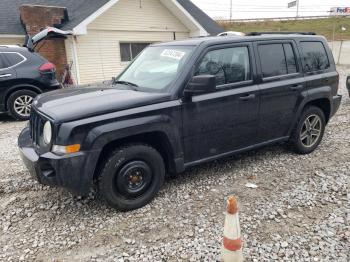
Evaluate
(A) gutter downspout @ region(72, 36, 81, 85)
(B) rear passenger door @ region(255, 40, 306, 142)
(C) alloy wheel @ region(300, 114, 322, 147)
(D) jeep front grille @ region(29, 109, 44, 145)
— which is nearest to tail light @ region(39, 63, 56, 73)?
(A) gutter downspout @ region(72, 36, 81, 85)

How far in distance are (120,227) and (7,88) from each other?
6.16 meters

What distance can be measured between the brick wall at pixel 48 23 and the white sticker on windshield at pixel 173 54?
10071 mm

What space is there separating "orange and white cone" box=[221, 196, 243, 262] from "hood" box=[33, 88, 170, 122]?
155 centimetres

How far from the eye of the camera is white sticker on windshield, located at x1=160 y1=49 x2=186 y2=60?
3.96m

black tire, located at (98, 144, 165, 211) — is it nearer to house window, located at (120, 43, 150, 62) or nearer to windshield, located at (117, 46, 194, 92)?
windshield, located at (117, 46, 194, 92)

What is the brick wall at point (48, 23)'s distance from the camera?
12.9 meters

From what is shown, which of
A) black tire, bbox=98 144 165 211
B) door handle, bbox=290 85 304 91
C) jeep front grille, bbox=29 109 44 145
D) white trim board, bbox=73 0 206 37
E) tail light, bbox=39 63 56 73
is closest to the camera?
black tire, bbox=98 144 165 211

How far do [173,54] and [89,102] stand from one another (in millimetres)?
1328

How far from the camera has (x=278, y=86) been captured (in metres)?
4.48

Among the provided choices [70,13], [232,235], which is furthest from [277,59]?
[70,13]

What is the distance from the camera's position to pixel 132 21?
45.3 ft

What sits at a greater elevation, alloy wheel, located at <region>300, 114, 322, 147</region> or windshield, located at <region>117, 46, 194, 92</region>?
windshield, located at <region>117, 46, 194, 92</region>

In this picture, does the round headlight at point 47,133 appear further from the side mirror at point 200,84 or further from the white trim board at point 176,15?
the white trim board at point 176,15

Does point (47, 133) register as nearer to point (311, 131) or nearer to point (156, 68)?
point (156, 68)
